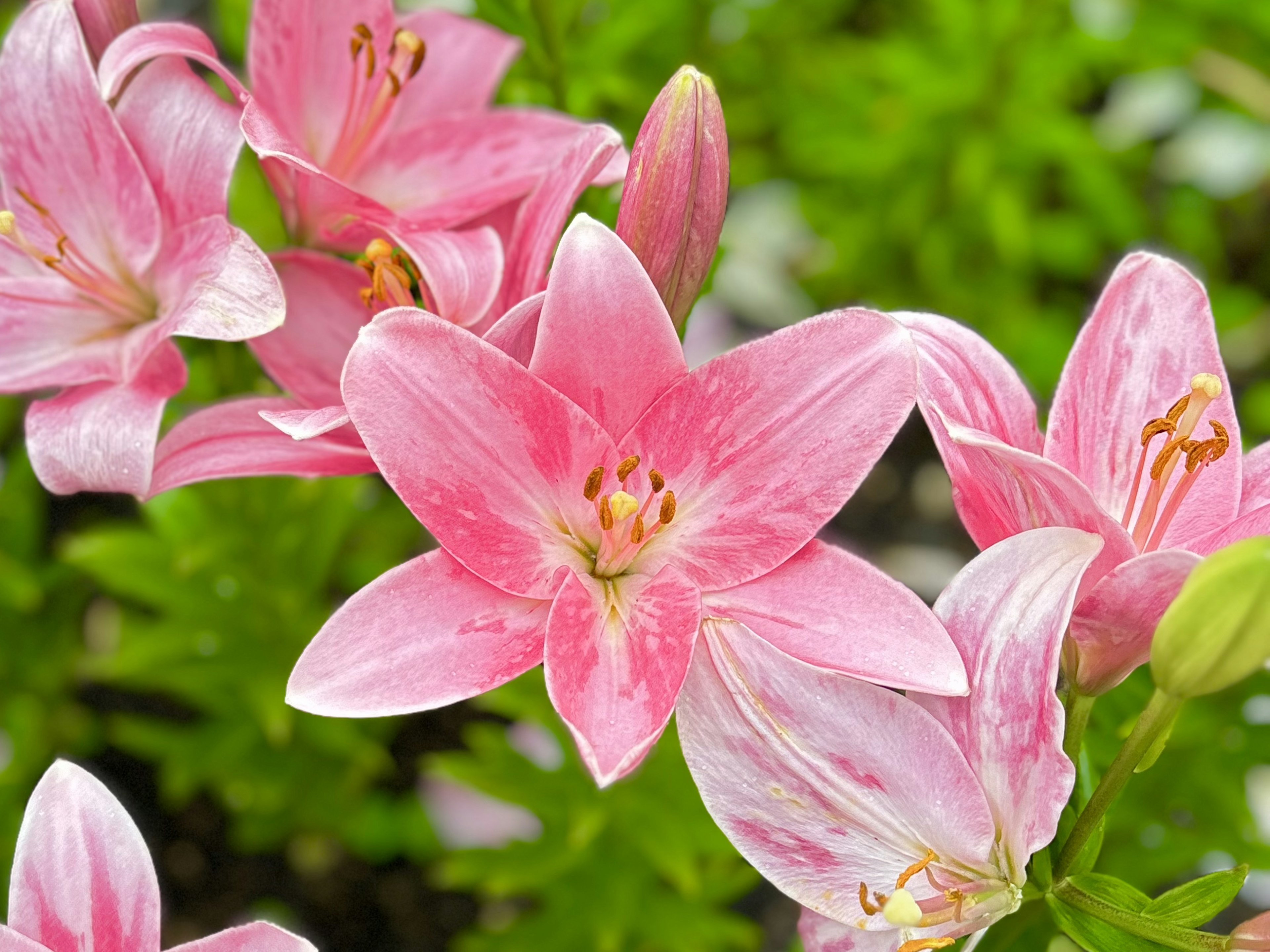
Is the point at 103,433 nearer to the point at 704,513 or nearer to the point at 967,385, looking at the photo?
the point at 704,513

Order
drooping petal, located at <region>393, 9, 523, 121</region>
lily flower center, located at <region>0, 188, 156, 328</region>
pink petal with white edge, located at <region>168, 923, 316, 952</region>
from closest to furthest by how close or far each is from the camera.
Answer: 1. pink petal with white edge, located at <region>168, 923, 316, 952</region>
2. lily flower center, located at <region>0, 188, 156, 328</region>
3. drooping petal, located at <region>393, 9, 523, 121</region>

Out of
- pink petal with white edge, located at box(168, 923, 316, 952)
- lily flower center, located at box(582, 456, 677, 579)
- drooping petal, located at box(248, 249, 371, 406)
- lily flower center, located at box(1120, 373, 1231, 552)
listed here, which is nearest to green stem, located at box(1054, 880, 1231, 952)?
lily flower center, located at box(1120, 373, 1231, 552)

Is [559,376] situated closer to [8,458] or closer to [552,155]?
[552,155]

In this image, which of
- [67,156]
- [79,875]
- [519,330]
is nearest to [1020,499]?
[519,330]

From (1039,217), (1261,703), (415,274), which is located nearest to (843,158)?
(1039,217)

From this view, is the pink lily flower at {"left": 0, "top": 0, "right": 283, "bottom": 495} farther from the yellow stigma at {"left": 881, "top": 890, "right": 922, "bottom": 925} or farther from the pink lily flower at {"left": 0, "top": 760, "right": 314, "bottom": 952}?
the yellow stigma at {"left": 881, "top": 890, "right": 922, "bottom": 925}
